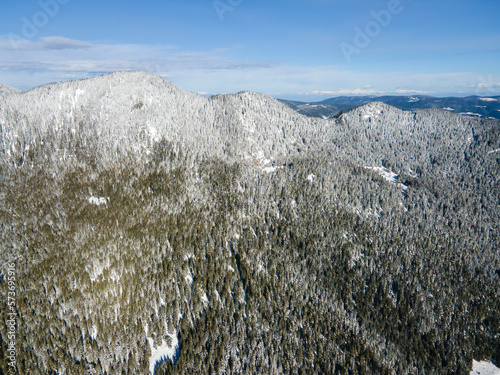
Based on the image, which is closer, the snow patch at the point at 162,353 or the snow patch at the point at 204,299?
the snow patch at the point at 162,353

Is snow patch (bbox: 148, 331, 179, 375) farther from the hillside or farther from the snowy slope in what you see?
the snowy slope

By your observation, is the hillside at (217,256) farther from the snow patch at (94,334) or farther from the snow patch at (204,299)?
the snow patch at (204,299)

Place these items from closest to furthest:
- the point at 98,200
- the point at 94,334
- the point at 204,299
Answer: the point at 94,334, the point at 204,299, the point at 98,200

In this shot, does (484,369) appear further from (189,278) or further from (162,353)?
(162,353)

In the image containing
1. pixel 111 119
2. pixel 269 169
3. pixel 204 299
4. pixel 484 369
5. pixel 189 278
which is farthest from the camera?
pixel 269 169

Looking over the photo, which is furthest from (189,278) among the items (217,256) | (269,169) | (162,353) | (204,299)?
(269,169)

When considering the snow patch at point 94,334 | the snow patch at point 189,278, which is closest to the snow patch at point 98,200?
the snow patch at point 189,278
